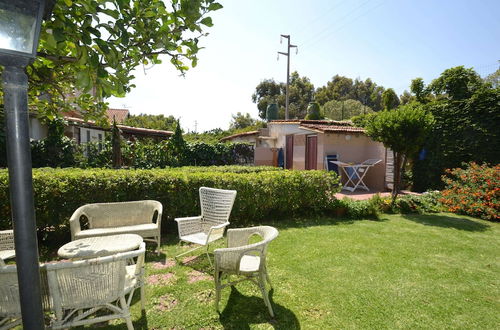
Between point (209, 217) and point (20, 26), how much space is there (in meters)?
4.21

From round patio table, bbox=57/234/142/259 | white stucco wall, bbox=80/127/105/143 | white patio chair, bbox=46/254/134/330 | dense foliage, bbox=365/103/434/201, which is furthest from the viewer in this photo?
white stucco wall, bbox=80/127/105/143

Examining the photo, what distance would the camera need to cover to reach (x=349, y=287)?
363 cm

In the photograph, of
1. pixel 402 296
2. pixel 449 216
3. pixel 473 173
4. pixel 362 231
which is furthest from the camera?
pixel 473 173

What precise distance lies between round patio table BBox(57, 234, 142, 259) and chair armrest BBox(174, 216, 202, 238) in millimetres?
899

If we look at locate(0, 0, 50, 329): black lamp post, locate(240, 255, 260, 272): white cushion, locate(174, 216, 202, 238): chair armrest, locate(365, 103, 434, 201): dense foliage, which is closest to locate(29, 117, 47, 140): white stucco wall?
locate(174, 216, 202, 238): chair armrest

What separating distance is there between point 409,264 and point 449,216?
4.34 m

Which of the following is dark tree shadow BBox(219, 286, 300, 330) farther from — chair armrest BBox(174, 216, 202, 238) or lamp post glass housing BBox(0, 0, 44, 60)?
lamp post glass housing BBox(0, 0, 44, 60)

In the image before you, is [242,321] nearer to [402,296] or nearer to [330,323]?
[330,323]

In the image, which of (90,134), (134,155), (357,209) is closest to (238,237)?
(357,209)

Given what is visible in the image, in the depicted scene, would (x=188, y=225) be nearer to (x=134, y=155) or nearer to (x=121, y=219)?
(x=121, y=219)

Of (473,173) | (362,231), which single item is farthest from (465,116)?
(362,231)

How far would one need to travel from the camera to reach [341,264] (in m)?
4.36

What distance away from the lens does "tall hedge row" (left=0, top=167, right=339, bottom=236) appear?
489 centimetres

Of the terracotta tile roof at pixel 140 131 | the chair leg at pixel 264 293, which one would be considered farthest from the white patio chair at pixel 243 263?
the terracotta tile roof at pixel 140 131
